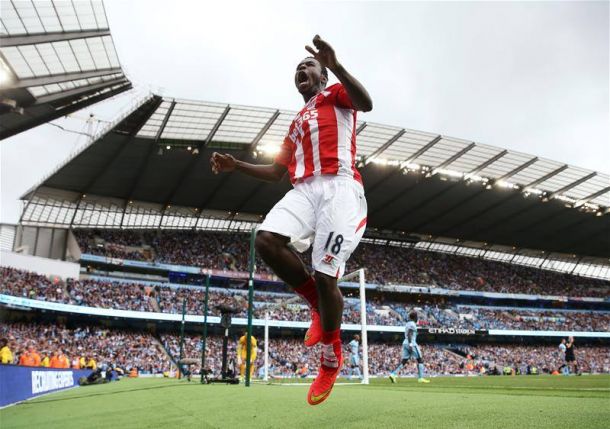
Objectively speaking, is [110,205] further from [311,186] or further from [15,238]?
[311,186]

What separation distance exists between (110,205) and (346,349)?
963 inches

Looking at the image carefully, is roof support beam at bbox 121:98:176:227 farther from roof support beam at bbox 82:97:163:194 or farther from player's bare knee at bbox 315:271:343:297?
player's bare knee at bbox 315:271:343:297

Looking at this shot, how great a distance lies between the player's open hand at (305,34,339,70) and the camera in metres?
2.81

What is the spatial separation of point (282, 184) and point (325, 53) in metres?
36.5

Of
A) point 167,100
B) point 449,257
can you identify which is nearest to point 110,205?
point 167,100

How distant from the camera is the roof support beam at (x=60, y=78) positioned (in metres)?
21.3

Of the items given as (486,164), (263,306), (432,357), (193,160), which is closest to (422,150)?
(486,164)

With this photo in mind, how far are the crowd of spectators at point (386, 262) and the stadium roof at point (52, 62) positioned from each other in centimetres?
1791

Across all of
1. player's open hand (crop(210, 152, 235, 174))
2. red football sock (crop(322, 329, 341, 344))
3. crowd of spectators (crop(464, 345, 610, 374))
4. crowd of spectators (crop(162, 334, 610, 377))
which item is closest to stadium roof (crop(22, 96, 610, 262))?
crowd of spectators (crop(464, 345, 610, 374))

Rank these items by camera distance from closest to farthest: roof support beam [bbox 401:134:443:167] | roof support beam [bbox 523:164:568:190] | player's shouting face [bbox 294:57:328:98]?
player's shouting face [bbox 294:57:328:98] < roof support beam [bbox 401:134:443:167] < roof support beam [bbox 523:164:568:190]

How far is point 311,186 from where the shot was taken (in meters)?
3.10

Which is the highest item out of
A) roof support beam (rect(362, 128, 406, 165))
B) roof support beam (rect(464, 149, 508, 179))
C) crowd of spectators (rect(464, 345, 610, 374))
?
roof support beam (rect(362, 128, 406, 165))

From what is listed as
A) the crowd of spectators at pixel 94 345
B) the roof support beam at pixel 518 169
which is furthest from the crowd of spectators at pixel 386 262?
the roof support beam at pixel 518 169

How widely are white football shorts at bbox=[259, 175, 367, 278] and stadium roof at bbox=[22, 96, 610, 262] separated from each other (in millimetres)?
24998
